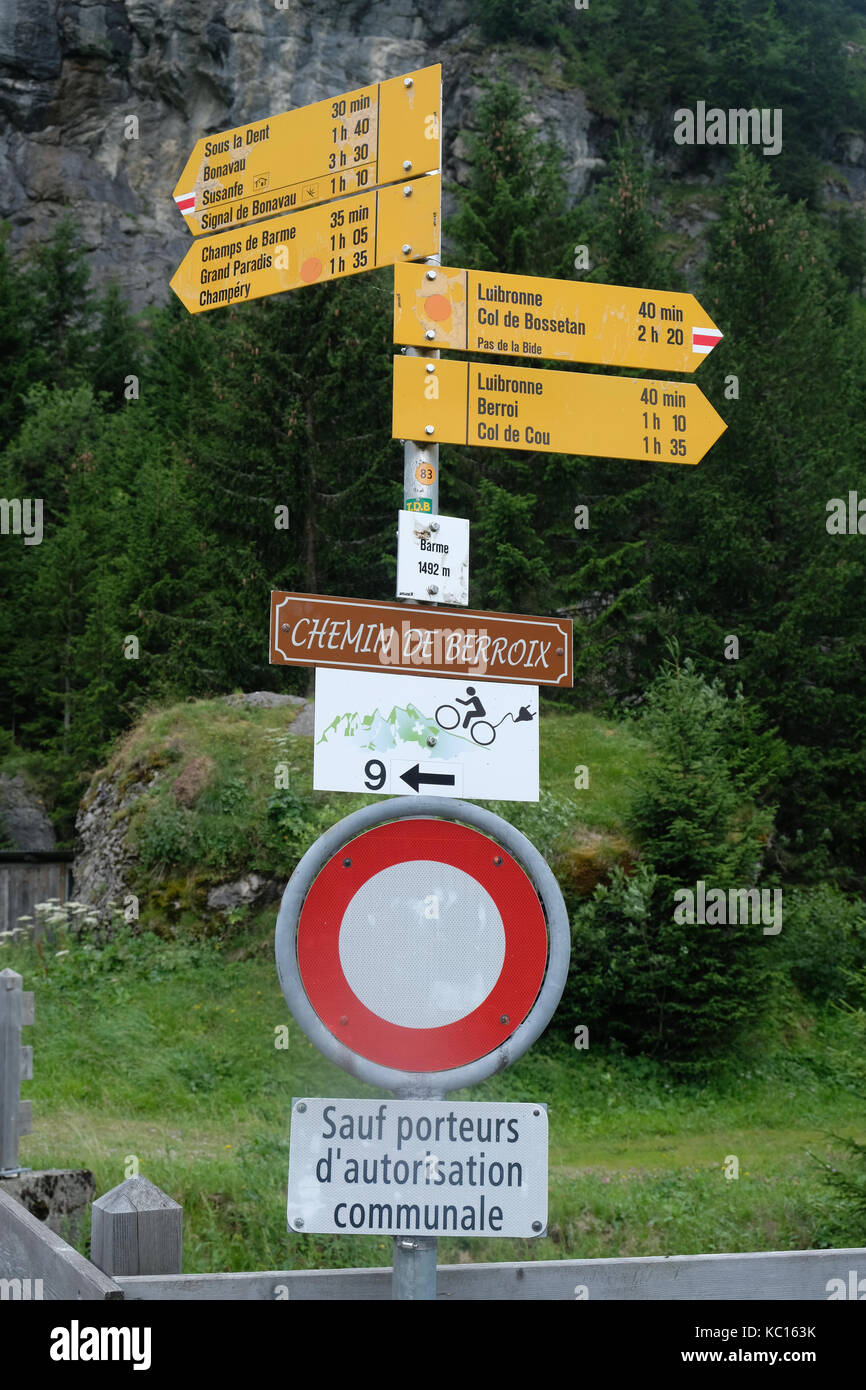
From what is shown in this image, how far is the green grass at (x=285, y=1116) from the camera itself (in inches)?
287

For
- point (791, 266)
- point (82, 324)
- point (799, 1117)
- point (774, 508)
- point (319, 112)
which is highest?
point (82, 324)

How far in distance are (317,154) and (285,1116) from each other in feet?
27.0

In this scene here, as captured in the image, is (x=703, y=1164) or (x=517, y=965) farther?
(x=703, y=1164)

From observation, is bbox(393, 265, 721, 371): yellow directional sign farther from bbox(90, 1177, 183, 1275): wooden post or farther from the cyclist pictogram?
bbox(90, 1177, 183, 1275): wooden post

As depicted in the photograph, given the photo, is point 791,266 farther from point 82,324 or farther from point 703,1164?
point 82,324

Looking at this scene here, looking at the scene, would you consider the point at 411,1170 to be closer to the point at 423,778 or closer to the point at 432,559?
the point at 423,778

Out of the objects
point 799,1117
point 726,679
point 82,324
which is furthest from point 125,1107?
point 82,324

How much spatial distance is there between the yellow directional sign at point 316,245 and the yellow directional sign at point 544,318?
124 mm

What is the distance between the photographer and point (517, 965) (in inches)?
107

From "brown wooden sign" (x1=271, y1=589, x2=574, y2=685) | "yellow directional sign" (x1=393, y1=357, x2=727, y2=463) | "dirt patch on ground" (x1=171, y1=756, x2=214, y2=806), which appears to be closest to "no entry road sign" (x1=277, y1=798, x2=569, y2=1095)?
"brown wooden sign" (x1=271, y1=589, x2=574, y2=685)

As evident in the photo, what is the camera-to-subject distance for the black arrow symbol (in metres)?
3.08

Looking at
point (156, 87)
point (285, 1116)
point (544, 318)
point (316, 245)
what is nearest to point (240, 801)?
point (285, 1116)

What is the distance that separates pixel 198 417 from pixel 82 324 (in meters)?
19.4

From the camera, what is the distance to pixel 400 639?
3223 mm
